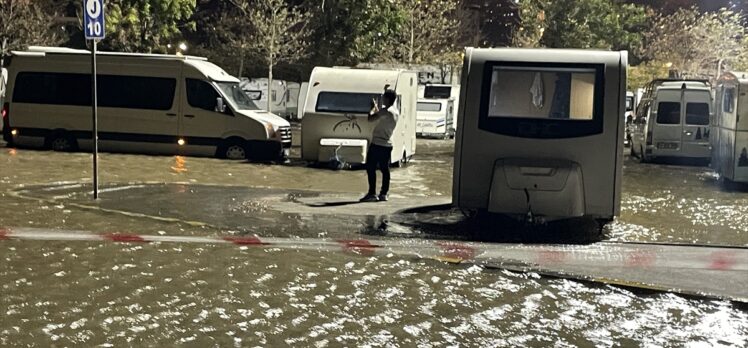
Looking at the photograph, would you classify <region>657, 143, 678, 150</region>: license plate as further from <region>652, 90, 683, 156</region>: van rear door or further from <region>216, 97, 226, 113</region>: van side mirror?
<region>216, 97, 226, 113</region>: van side mirror

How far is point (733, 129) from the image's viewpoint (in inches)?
680

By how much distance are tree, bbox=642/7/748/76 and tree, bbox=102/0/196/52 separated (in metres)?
35.0

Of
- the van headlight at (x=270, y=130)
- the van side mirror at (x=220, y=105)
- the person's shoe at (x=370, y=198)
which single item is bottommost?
the person's shoe at (x=370, y=198)

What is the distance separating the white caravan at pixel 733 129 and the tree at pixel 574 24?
110 feet

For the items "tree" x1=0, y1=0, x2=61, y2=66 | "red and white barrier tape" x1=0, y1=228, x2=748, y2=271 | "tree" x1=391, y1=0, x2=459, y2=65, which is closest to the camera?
"red and white barrier tape" x1=0, y1=228, x2=748, y2=271

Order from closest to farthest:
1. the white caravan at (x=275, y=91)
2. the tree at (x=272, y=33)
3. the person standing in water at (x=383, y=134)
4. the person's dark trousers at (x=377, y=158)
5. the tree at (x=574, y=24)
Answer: the person standing in water at (x=383, y=134), the person's dark trousers at (x=377, y=158), the tree at (x=272, y=33), the white caravan at (x=275, y=91), the tree at (x=574, y=24)

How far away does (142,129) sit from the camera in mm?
21062

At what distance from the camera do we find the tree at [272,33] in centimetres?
4072

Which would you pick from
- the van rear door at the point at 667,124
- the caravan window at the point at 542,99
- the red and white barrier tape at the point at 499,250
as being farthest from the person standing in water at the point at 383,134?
the van rear door at the point at 667,124

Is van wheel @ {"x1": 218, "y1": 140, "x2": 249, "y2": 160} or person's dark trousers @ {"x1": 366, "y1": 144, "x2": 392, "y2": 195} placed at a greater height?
person's dark trousers @ {"x1": 366, "y1": 144, "x2": 392, "y2": 195}

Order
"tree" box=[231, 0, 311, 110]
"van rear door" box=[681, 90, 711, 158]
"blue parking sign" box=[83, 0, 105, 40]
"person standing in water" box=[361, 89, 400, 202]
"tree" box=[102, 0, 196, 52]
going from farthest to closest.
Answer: "tree" box=[231, 0, 311, 110] < "tree" box=[102, 0, 196, 52] < "van rear door" box=[681, 90, 711, 158] < "person standing in water" box=[361, 89, 400, 202] < "blue parking sign" box=[83, 0, 105, 40]

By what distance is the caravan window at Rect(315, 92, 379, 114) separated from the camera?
19.7 meters

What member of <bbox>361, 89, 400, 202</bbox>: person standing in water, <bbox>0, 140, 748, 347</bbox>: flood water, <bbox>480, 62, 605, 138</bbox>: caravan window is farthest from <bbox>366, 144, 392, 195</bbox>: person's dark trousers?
<bbox>480, 62, 605, 138</bbox>: caravan window

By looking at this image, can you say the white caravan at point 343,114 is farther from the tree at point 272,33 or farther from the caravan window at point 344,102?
the tree at point 272,33
